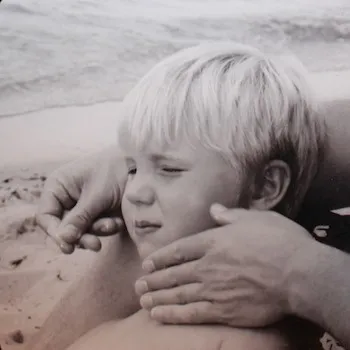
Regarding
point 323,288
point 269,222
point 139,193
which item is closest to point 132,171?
point 139,193

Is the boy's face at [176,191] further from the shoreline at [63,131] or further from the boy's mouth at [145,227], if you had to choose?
the shoreline at [63,131]

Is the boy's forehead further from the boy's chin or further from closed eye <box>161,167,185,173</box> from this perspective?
the boy's chin

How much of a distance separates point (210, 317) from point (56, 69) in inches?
22.8

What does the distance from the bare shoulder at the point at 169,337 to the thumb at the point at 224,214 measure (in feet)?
0.59

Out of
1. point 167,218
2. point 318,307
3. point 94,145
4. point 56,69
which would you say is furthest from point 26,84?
point 318,307

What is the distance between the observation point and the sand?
55.6 inches

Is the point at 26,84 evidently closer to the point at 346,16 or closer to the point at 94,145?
the point at 94,145

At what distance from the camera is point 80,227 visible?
1393mm

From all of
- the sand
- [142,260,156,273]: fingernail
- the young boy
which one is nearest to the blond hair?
the young boy

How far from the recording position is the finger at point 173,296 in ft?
4.27

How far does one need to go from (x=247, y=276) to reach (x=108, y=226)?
28 cm

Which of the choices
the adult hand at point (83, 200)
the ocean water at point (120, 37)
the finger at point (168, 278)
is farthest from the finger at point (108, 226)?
the ocean water at point (120, 37)

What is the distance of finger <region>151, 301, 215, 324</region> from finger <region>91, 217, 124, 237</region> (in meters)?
0.16

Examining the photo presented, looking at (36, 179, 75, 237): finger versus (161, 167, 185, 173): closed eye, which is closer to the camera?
(161, 167, 185, 173): closed eye
